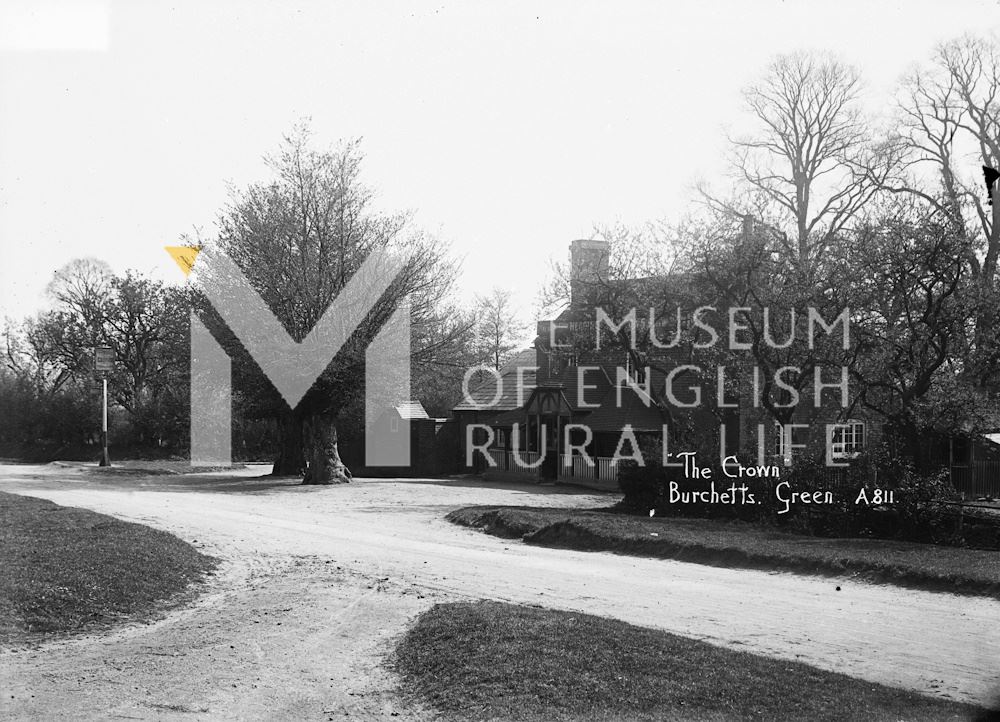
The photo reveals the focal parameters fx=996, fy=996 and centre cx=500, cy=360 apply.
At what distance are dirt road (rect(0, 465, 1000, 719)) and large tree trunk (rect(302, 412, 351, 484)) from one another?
14.5m

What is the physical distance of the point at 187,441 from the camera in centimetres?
5309

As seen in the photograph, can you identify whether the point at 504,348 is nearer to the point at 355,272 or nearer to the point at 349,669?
the point at 355,272

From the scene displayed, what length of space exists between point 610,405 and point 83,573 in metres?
25.7

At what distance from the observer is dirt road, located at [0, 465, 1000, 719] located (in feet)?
30.4

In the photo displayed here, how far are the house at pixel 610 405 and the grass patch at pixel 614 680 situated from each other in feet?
44.3

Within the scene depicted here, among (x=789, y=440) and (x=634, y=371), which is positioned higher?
(x=634, y=371)

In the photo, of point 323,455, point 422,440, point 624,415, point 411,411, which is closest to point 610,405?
point 624,415

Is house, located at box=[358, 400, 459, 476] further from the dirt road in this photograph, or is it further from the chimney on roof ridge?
the dirt road

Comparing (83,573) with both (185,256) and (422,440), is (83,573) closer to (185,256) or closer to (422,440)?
(185,256)

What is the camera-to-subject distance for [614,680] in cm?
907

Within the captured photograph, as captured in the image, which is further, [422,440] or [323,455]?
[422,440]

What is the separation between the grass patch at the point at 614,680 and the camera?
839cm

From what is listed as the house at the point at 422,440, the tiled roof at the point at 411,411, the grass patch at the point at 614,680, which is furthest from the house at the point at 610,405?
the grass patch at the point at 614,680

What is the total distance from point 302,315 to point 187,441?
2171cm
